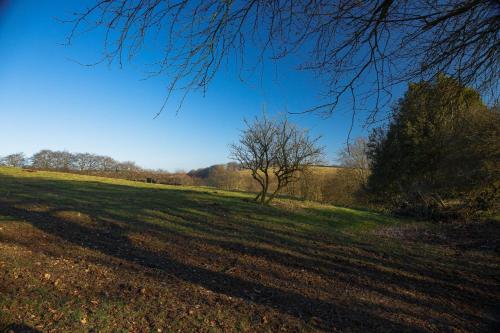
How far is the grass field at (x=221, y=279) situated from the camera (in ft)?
15.5

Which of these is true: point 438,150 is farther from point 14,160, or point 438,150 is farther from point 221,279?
point 14,160

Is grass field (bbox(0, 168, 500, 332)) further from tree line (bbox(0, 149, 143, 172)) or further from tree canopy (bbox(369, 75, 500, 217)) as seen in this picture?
tree line (bbox(0, 149, 143, 172))

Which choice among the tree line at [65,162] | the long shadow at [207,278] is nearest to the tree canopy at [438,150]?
the long shadow at [207,278]

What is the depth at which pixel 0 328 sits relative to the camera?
392 cm

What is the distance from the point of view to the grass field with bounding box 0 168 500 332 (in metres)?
4.71

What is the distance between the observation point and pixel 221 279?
21.9ft

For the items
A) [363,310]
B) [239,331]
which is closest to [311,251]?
[363,310]

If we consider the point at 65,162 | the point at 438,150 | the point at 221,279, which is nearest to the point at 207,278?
the point at 221,279

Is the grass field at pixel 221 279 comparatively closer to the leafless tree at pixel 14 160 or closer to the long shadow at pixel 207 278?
the long shadow at pixel 207 278

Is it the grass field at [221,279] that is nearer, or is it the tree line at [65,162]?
the grass field at [221,279]

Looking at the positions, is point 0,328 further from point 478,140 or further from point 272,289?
point 478,140

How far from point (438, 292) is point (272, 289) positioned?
3.50m

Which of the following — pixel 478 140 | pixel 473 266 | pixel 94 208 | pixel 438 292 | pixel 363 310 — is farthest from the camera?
pixel 478 140

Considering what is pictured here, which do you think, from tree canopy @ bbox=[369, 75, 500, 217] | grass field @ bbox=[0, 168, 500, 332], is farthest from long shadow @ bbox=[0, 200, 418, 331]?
tree canopy @ bbox=[369, 75, 500, 217]
